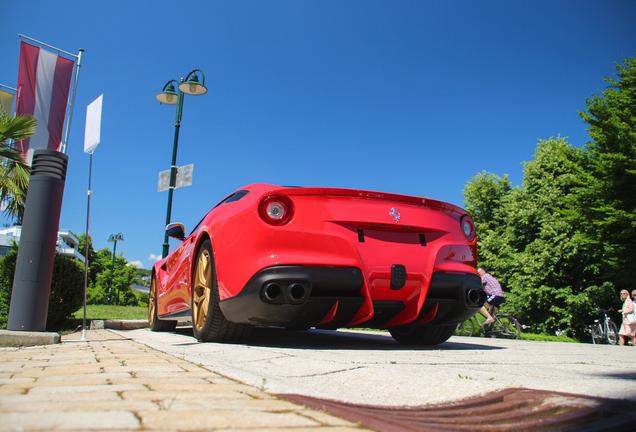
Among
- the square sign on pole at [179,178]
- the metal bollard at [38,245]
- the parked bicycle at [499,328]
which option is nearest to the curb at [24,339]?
the metal bollard at [38,245]

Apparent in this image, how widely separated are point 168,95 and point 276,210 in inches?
348

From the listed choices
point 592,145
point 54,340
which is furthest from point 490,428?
point 592,145

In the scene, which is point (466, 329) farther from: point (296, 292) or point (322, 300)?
point (296, 292)

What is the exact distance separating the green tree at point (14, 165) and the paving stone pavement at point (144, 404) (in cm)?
681

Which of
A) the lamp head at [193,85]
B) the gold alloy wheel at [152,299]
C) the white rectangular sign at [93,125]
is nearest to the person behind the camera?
the white rectangular sign at [93,125]

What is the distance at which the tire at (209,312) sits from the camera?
375 cm

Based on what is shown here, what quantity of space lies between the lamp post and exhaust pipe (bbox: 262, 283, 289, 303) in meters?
6.87

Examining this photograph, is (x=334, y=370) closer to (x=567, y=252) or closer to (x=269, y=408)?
(x=269, y=408)

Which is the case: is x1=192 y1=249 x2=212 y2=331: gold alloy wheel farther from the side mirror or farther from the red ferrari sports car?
the side mirror

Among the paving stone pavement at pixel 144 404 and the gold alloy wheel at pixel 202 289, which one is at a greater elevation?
the gold alloy wheel at pixel 202 289

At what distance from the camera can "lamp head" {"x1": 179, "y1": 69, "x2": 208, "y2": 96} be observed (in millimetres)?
10195

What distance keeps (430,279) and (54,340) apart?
3.87 meters

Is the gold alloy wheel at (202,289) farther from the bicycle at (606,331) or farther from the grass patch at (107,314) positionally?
the bicycle at (606,331)

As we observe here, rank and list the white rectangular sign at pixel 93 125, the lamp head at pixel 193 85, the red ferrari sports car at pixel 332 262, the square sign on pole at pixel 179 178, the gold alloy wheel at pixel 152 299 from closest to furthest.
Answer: the red ferrari sports car at pixel 332 262 → the white rectangular sign at pixel 93 125 → the gold alloy wheel at pixel 152 299 → the square sign on pole at pixel 179 178 → the lamp head at pixel 193 85
